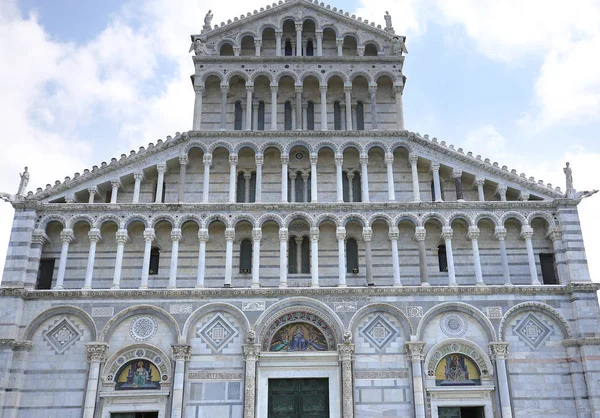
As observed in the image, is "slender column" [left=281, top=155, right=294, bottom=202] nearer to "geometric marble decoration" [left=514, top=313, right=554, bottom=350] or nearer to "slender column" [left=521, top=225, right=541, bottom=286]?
"slender column" [left=521, top=225, right=541, bottom=286]

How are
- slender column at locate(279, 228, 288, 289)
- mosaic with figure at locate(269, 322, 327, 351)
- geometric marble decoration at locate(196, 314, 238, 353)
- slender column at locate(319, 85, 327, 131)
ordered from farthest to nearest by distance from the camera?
slender column at locate(319, 85, 327, 131), slender column at locate(279, 228, 288, 289), mosaic with figure at locate(269, 322, 327, 351), geometric marble decoration at locate(196, 314, 238, 353)

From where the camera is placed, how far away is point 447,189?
2295cm

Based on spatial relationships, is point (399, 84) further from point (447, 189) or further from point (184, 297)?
point (184, 297)

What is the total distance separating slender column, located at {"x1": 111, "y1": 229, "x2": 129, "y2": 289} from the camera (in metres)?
20.6

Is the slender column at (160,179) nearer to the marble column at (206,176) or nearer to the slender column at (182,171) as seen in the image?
the slender column at (182,171)

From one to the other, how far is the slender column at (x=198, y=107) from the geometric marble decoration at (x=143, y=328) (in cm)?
718

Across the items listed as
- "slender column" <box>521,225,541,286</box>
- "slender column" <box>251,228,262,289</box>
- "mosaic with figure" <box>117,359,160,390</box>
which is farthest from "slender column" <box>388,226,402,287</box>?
"mosaic with figure" <box>117,359,160,390</box>

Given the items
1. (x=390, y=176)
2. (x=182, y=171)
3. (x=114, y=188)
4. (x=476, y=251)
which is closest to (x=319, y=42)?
(x=390, y=176)

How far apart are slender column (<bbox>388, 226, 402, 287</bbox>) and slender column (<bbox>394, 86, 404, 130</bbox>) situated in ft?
13.5

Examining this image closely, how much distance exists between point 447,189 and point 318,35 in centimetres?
777

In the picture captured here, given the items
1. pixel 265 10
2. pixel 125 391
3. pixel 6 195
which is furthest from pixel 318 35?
pixel 125 391

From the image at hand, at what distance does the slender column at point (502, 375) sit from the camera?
62.8 feet

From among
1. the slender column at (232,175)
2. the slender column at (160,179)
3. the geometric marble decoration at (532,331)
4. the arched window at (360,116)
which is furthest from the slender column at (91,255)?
the geometric marble decoration at (532,331)

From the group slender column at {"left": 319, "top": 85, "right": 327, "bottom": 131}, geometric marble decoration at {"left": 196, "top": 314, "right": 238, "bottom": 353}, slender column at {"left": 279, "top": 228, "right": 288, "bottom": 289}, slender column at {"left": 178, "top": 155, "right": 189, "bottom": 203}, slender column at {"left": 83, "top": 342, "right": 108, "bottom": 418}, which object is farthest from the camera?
slender column at {"left": 319, "top": 85, "right": 327, "bottom": 131}
